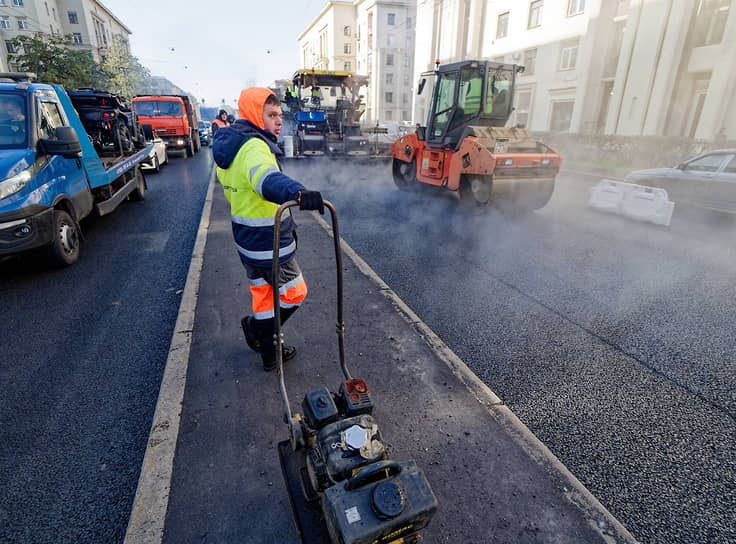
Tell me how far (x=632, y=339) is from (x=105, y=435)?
14.1 feet

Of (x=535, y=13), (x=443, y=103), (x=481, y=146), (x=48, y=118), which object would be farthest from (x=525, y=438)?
(x=535, y=13)

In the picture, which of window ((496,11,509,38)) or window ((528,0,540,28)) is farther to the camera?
window ((496,11,509,38))

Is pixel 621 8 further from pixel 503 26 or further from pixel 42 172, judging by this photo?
pixel 42 172

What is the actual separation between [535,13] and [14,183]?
30.2m

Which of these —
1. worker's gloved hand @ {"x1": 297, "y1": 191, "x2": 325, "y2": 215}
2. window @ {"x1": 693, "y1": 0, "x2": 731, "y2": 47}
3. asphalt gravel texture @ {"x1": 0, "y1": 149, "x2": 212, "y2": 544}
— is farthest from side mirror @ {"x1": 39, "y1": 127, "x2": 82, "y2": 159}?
window @ {"x1": 693, "y1": 0, "x2": 731, "y2": 47}

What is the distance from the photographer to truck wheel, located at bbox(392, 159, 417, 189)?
10572 mm

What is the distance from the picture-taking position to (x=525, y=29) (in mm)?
26703

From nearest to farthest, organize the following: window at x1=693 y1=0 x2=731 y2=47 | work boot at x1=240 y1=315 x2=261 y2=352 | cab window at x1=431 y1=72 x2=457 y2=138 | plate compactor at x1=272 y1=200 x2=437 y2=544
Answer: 1. plate compactor at x1=272 y1=200 x2=437 y2=544
2. work boot at x1=240 y1=315 x2=261 y2=352
3. cab window at x1=431 y1=72 x2=457 y2=138
4. window at x1=693 y1=0 x2=731 y2=47

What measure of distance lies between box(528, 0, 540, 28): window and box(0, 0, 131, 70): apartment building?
3666 centimetres

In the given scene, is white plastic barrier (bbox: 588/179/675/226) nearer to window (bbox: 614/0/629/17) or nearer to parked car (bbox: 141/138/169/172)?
parked car (bbox: 141/138/169/172)

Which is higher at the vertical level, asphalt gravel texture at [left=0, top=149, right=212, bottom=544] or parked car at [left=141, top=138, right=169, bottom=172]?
parked car at [left=141, top=138, right=169, bottom=172]

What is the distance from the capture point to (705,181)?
784 centimetres

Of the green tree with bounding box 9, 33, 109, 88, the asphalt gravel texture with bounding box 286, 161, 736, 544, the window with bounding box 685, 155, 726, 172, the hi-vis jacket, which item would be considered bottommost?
the asphalt gravel texture with bounding box 286, 161, 736, 544

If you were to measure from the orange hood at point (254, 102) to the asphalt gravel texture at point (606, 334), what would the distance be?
7.94 feet
